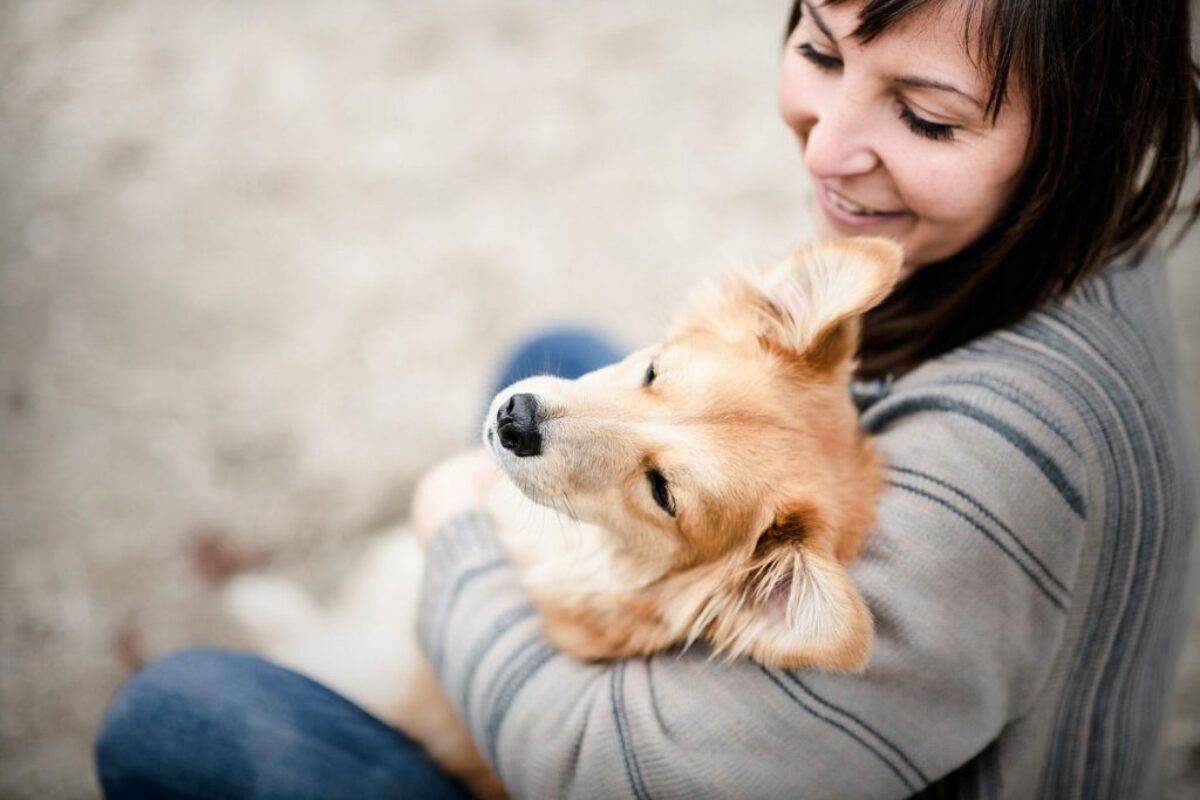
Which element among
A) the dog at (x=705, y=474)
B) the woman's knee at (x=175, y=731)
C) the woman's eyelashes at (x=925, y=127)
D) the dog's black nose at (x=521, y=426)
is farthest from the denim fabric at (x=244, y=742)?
the woman's eyelashes at (x=925, y=127)

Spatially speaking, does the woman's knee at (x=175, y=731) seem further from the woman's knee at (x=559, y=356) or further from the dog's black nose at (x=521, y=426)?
the woman's knee at (x=559, y=356)

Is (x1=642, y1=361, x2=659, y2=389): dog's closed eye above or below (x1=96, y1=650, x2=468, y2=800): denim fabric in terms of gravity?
above

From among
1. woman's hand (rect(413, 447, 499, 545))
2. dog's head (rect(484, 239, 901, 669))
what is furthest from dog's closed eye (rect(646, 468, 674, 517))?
woman's hand (rect(413, 447, 499, 545))

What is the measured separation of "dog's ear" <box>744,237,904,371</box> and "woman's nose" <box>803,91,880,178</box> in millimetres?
161

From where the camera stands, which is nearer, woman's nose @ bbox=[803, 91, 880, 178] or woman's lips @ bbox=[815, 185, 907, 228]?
woman's nose @ bbox=[803, 91, 880, 178]

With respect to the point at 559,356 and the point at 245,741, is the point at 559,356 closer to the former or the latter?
the point at 559,356

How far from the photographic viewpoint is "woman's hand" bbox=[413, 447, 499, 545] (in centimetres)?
184

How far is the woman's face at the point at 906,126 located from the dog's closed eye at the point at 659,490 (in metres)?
0.66

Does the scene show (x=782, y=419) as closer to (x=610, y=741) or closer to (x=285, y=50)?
(x=610, y=741)

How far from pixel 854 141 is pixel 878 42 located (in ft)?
0.61

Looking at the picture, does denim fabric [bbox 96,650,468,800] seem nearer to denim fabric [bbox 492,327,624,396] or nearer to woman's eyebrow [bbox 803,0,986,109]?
denim fabric [bbox 492,327,624,396]

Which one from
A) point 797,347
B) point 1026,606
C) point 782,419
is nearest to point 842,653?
point 1026,606

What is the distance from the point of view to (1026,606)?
3.95 ft

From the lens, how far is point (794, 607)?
1201 mm
